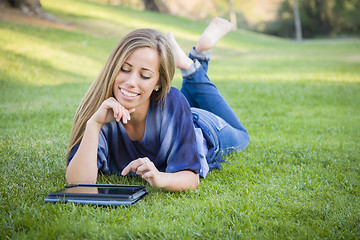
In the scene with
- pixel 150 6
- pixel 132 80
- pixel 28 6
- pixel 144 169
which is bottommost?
pixel 150 6

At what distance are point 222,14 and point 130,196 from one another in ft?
190

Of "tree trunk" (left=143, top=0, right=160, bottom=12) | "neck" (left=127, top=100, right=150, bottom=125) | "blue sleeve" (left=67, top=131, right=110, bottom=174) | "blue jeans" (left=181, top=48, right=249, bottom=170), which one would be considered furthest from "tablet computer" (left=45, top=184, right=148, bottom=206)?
"tree trunk" (left=143, top=0, right=160, bottom=12)

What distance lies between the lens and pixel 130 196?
7.82 feet

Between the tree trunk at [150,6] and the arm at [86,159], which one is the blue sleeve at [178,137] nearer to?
the arm at [86,159]

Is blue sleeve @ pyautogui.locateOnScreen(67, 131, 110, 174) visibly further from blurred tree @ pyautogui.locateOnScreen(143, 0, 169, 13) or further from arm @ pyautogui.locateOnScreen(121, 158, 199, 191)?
blurred tree @ pyautogui.locateOnScreen(143, 0, 169, 13)

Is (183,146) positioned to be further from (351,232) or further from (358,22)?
(358,22)

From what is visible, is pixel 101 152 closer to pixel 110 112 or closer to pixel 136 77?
pixel 110 112

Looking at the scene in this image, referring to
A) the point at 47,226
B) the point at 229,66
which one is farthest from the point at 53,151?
the point at 229,66

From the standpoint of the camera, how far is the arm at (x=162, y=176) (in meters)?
2.41

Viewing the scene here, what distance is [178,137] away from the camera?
2.74 meters

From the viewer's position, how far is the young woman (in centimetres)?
255

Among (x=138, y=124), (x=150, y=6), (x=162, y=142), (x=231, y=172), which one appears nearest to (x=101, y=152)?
(x=138, y=124)

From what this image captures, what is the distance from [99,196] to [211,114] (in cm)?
166

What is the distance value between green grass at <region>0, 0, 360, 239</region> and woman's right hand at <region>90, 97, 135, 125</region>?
597 mm
